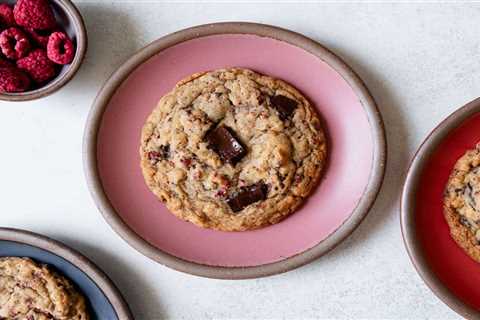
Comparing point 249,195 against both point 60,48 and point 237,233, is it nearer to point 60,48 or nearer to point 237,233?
point 237,233

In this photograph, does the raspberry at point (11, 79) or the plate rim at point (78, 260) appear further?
the plate rim at point (78, 260)

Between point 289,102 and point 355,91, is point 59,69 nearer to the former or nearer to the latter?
point 289,102

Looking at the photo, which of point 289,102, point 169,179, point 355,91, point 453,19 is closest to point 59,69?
point 169,179

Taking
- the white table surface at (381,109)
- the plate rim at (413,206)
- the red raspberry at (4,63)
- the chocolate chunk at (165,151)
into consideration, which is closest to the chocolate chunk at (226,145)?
the chocolate chunk at (165,151)

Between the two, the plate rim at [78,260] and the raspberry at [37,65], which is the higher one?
the raspberry at [37,65]

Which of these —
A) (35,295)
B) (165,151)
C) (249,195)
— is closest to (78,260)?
(35,295)

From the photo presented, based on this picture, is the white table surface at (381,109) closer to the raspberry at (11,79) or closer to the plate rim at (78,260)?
the plate rim at (78,260)
